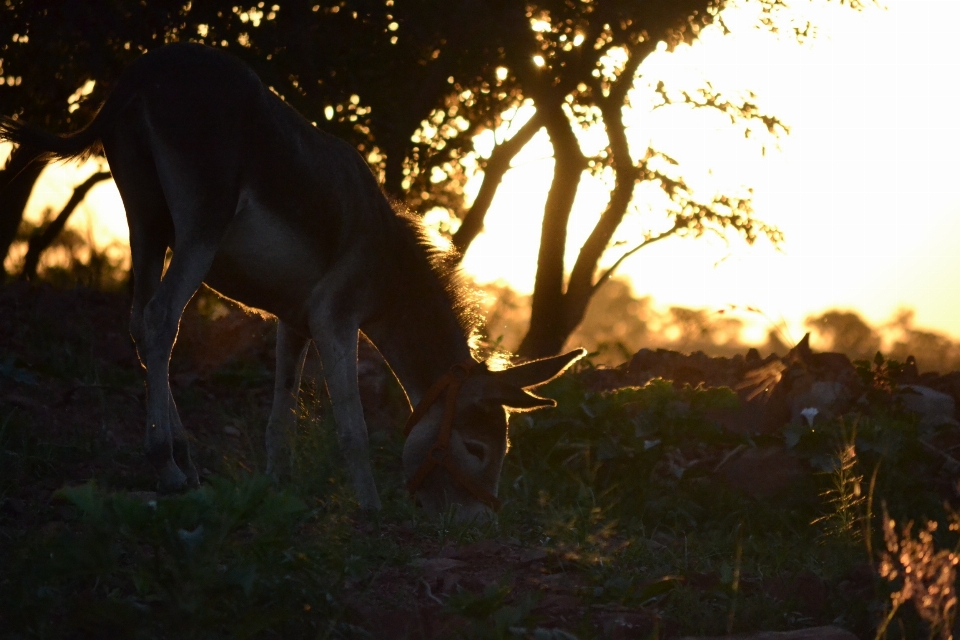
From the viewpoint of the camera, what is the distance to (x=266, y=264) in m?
5.03

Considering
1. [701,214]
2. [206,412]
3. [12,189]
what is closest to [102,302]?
[12,189]

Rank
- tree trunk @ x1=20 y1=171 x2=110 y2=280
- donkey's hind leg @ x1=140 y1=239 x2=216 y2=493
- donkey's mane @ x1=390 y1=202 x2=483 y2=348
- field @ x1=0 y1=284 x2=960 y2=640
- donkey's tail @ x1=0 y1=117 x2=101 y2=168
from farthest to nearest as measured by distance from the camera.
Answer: tree trunk @ x1=20 y1=171 x2=110 y2=280
donkey's mane @ x1=390 y1=202 x2=483 y2=348
donkey's tail @ x1=0 y1=117 x2=101 y2=168
donkey's hind leg @ x1=140 y1=239 x2=216 y2=493
field @ x1=0 y1=284 x2=960 y2=640

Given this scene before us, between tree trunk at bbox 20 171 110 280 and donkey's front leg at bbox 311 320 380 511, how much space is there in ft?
22.2

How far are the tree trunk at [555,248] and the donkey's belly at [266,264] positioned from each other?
142 inches

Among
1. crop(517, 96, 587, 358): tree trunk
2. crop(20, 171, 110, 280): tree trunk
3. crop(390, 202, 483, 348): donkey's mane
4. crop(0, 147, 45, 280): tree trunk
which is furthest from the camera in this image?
crop(20, 171, 110, 280): tree trunk

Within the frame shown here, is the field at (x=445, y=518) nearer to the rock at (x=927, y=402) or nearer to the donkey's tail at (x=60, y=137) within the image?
the rock at (x=927, y=402)

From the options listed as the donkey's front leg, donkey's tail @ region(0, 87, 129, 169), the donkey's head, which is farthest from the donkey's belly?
the donkey's head

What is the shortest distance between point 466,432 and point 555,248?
13.0ft

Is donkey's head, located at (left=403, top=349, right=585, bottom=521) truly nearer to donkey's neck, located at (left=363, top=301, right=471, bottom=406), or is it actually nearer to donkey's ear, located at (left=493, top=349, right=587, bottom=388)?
donkey's ear, located at (left=493, top=349, right=587, bottom=388)

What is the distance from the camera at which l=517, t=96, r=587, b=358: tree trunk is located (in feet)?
28.0

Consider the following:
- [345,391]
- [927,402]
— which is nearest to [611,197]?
[927,402]

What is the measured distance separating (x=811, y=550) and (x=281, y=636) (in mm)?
2571

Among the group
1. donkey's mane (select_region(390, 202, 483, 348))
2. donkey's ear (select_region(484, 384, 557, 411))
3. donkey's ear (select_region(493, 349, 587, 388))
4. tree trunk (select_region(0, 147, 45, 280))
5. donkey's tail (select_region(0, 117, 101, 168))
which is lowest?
donkey's ear (select_region(484, 384, 557, 411))

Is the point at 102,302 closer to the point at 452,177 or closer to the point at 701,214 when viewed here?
the point at 452,177
